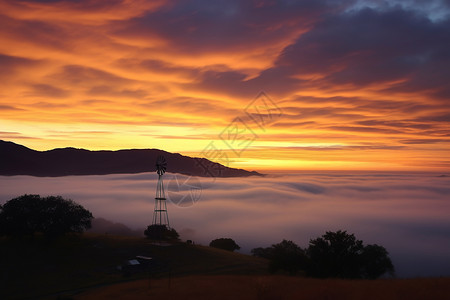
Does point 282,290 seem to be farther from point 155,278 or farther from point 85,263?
point 85,263

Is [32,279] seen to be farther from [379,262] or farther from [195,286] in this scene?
[379,262]

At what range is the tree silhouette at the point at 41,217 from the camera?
7356cm

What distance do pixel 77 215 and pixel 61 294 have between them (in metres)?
36.3

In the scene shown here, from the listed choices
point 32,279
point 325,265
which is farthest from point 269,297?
point 32,279

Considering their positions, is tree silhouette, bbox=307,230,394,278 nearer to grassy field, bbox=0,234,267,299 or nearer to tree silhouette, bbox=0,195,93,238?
grassy field, bbox=0,234,267,299

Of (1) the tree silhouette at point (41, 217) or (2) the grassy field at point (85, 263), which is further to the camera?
(1) the tree silhouette at point (41, 217)

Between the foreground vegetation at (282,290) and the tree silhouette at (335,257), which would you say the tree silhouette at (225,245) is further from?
the foreground vegetation at (282,290)

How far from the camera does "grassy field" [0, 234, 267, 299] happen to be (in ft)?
169

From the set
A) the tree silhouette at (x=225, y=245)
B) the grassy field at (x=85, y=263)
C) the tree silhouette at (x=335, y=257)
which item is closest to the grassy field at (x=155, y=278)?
the grassy field at (x=85, y=263)

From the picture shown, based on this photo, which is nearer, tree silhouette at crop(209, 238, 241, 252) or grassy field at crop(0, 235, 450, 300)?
grassy field at crop(0, 235, 450, 300)

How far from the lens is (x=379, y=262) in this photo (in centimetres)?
6462

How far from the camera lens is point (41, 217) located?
248 ft

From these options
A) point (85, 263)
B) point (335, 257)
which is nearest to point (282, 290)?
point (335, 257)

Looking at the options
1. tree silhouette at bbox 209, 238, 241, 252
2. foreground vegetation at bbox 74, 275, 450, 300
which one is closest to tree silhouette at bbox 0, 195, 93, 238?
foreground vegetation at bbox 74, 275, 450, 300
